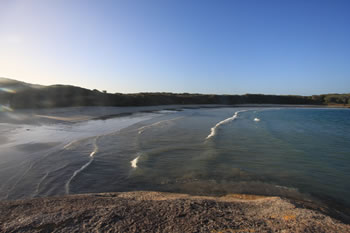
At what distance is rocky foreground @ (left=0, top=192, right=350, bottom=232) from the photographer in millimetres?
2701

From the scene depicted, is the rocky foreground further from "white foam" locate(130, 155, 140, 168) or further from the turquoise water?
"white foam" locate(130, 155, 140, 168)

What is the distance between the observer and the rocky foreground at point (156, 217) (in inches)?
106

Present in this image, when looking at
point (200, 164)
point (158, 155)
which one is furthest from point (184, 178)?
point (158, 155)

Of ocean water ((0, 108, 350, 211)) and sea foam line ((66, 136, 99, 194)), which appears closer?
ocean water ((0, 108, 350, 211))

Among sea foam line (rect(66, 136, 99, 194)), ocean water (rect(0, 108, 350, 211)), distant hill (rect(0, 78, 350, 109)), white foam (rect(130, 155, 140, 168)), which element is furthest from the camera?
distant hill (rect(0, 78, 350, 109))

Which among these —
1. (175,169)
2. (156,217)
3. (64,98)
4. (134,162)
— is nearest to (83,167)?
(134,162)

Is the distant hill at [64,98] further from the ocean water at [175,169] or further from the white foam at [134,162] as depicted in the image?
the white foam at [134,162]

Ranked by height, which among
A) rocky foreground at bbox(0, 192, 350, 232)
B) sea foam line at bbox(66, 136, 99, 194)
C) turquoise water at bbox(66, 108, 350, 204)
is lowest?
turquoise water at bbox(66, 108, 350, 204)

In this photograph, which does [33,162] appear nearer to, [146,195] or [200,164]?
[146,195]

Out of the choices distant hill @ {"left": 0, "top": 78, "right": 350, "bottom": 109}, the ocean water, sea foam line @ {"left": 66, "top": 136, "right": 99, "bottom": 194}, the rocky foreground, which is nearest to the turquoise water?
the ocean water

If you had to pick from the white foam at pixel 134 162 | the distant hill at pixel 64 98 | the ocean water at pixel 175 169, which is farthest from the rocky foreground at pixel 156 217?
the distant hill at pixel 64 98

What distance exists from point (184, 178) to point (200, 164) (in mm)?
1555

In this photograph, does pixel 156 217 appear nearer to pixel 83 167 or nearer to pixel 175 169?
pixel 175 169

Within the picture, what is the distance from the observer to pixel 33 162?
22.9 feet
